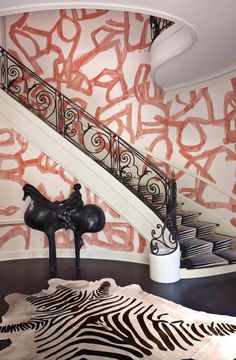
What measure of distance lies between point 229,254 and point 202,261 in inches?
21.0

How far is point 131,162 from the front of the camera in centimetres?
614

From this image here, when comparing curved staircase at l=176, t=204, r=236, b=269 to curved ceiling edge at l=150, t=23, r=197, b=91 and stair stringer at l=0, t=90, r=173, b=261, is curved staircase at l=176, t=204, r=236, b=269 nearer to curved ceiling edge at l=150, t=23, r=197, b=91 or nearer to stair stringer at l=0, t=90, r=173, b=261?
stair stringer at l=0, t=90, r=173, b=261

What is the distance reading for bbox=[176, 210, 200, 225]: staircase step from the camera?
5.30m

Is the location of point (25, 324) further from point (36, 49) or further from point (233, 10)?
point (36, 49)

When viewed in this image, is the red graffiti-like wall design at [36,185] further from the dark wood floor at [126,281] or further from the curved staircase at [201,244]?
the curved staircase at [201,244]

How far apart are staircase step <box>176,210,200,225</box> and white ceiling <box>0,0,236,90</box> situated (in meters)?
2.24

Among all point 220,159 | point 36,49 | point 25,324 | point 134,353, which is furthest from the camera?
point 36,49

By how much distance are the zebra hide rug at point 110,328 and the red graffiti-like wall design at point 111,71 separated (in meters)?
2.82

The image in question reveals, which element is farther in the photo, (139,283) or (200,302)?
(139,283)

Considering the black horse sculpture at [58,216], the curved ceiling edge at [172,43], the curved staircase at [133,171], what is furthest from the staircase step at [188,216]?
the curved ceiling edge at [172,43]

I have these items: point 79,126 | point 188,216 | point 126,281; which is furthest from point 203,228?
point 79,126

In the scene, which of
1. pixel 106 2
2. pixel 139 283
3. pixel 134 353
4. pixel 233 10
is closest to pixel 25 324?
pixel 134 353

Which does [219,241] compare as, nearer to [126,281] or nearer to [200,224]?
[200,224]

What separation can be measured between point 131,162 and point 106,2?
3.06 metres
